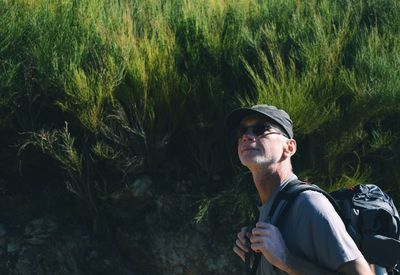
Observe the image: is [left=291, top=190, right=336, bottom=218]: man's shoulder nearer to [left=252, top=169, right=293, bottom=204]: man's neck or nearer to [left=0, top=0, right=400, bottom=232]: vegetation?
[left=252, top=169, right=293, bottom=204]: man's neck

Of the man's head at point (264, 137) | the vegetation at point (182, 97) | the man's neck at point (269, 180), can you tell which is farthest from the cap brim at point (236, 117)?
the vegetation at point (182, 97)

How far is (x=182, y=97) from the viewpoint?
233 inches

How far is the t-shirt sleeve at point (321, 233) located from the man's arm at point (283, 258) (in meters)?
Answer: 0.03

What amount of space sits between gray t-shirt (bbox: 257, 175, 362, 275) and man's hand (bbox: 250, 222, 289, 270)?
2.0 inches

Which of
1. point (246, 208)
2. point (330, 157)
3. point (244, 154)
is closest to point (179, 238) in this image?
point (246, 208)

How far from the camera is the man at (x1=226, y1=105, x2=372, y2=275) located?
2.24 metres

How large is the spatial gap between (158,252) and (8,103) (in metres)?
1.74

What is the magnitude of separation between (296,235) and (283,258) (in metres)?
0.09

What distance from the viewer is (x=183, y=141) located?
618 cm

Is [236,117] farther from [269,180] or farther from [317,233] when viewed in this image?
[317,233]

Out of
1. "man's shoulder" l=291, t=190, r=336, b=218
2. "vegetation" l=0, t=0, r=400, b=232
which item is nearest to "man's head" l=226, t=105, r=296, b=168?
"man's shoulder" l=291, t=190, r=336, b=218

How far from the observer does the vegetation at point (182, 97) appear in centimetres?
564

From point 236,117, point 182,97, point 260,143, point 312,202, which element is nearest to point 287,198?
point 312,202

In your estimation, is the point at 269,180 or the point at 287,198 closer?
the point at 287,198
